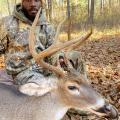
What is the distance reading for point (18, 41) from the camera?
5.95 m

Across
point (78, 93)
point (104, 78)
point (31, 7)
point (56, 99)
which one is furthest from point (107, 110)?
point (104, 78)

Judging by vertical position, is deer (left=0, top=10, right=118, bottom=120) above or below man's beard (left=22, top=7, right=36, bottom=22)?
below

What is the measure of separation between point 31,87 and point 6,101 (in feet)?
1.59

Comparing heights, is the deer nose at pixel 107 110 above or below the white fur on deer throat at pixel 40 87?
below

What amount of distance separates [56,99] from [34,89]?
0.88 ft

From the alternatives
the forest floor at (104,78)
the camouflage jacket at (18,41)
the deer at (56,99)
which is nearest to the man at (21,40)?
the camouflage jacket at (18,41)

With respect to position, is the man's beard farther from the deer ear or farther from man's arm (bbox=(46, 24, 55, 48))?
the deer ear

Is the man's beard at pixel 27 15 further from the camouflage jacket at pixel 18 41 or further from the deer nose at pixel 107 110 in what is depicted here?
the deer nose at pixel 107 110

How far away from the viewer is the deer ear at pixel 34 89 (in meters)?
4.53

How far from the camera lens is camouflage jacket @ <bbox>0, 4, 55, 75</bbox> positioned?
19.4 feet

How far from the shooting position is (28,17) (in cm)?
607

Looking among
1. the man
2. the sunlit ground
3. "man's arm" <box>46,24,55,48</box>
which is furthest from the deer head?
the sunlit ground

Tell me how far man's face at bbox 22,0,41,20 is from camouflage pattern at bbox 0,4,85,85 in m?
0.07

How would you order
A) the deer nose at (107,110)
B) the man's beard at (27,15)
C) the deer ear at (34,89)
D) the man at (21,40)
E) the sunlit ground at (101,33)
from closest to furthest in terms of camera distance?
the deer nose at (107,110) < the deer ear at (34,89) < the man at (21,40) < the man's beard at (27,15) < the sunlit ground at (101,33)
